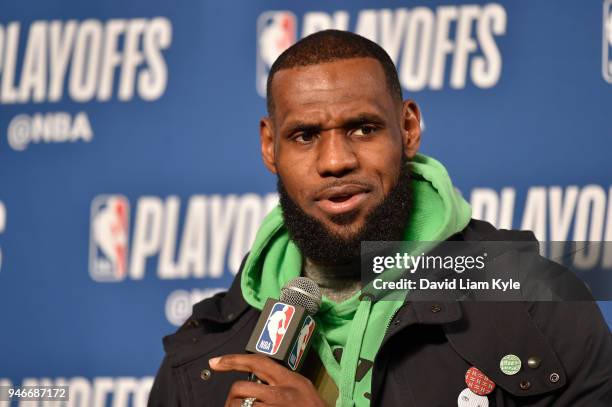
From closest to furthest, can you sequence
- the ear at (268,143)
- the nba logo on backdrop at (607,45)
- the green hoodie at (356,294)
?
the green hoodie at (356,294) → the ear at (268,143) → the nba logo on backdrop at (607,45)

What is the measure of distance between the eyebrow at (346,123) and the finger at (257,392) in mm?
480

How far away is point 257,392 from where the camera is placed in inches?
49.6

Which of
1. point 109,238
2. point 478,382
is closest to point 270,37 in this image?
point 109,238

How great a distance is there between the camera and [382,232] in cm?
157

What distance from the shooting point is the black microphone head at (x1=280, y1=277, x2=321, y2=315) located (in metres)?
1.38

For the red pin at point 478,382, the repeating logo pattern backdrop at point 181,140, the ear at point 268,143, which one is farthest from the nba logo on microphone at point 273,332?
the repeating logo pattern backdrop at point 181,140

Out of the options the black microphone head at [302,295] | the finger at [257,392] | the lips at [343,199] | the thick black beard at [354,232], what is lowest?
the finger at [257,392]

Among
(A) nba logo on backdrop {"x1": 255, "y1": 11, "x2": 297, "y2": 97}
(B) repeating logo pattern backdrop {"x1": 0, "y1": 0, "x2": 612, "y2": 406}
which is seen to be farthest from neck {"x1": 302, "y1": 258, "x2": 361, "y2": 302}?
(A) nba logo on backdrop {"x1": 255, "y1": 11, "x2": 297, "y2": 97}

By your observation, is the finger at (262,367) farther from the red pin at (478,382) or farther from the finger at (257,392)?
the red pin at (478,382)

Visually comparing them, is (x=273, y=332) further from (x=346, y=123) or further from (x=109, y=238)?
(x=109, y=238)

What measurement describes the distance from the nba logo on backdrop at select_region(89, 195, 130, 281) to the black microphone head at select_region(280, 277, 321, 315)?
119cm

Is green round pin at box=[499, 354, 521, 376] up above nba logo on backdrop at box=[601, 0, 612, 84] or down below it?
below

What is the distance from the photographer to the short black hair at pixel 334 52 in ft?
5.38

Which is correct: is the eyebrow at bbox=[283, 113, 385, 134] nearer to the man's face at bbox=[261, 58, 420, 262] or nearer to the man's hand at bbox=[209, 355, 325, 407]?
the man's face at bbox=[261, 58, 420, 262]
